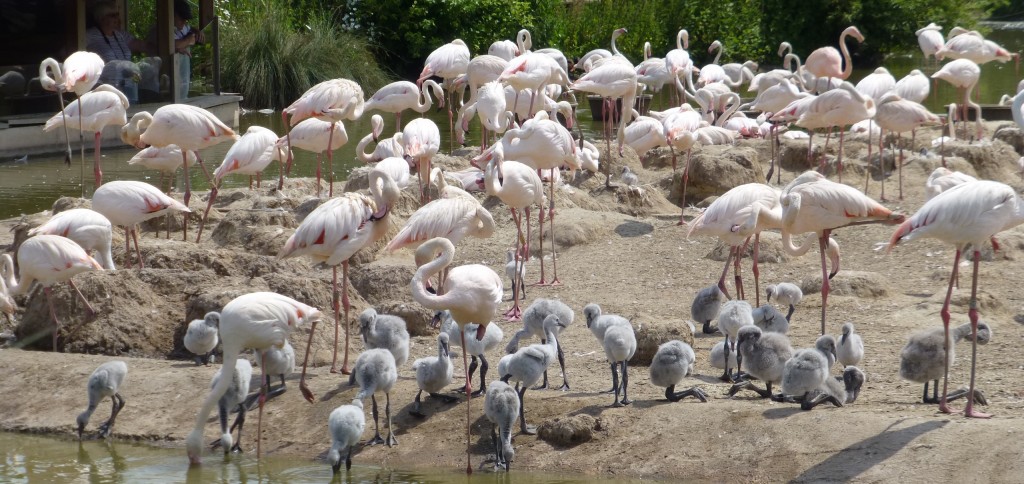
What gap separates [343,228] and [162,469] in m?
1.62

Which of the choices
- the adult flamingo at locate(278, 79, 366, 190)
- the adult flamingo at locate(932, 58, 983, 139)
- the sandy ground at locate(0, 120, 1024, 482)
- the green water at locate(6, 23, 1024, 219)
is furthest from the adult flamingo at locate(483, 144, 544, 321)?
the adult flamingo at locate(932, 58, 983, 139)

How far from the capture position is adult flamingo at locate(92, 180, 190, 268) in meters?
7.55

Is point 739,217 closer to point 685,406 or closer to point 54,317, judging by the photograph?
point 685,406

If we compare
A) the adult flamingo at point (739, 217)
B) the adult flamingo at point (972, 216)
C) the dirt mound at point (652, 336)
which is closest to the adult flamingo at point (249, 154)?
the adult flamingo at point (739, 217)

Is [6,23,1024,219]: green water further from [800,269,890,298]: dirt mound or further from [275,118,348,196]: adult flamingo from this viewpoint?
[800,269,890,298]: dirt mound

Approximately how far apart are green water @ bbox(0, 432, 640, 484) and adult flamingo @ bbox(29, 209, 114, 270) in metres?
1.75

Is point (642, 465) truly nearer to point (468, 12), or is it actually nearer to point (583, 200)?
point (583, 200)

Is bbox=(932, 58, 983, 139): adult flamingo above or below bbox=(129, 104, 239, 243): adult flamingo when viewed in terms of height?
above

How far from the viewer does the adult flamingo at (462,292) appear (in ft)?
17.5

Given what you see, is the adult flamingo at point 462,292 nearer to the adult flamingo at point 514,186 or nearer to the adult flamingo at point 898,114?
the adult flamingo at point 514,186

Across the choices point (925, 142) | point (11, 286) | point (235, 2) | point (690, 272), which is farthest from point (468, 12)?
point (11, 286)

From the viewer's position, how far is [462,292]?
535cm

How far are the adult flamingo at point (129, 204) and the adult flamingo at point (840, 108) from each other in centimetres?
567

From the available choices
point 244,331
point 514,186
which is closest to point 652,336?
point 514,186
